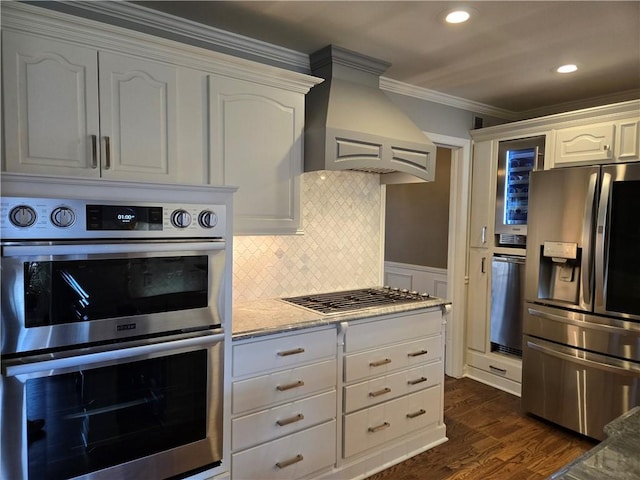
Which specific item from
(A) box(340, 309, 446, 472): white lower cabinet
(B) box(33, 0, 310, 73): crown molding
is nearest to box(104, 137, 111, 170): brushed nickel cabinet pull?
(B) box(33, 0, 310, 73): crown molding

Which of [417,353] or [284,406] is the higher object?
[417,353]

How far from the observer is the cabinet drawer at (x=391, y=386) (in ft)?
7.73

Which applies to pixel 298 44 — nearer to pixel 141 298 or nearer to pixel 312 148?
pixel 312 148

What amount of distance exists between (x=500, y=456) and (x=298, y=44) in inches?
113

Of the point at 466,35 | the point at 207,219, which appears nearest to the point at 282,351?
the point at 207,219

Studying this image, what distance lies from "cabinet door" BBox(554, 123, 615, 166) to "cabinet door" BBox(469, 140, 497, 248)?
55 cm

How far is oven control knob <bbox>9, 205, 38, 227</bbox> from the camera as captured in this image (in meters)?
1.38

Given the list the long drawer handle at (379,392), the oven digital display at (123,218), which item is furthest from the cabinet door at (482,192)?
the oven digital display at (123,218)

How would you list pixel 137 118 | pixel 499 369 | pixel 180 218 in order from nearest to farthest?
pixel 180 218 → pixel 137 118 → pixel 499 369

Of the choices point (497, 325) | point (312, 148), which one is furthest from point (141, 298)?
point (497, 325)

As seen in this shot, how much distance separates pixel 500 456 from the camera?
2664 millimetres

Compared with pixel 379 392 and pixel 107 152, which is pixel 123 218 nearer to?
pixel 107 152

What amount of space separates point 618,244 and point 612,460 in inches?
86.0

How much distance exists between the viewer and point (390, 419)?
2.53 meters
